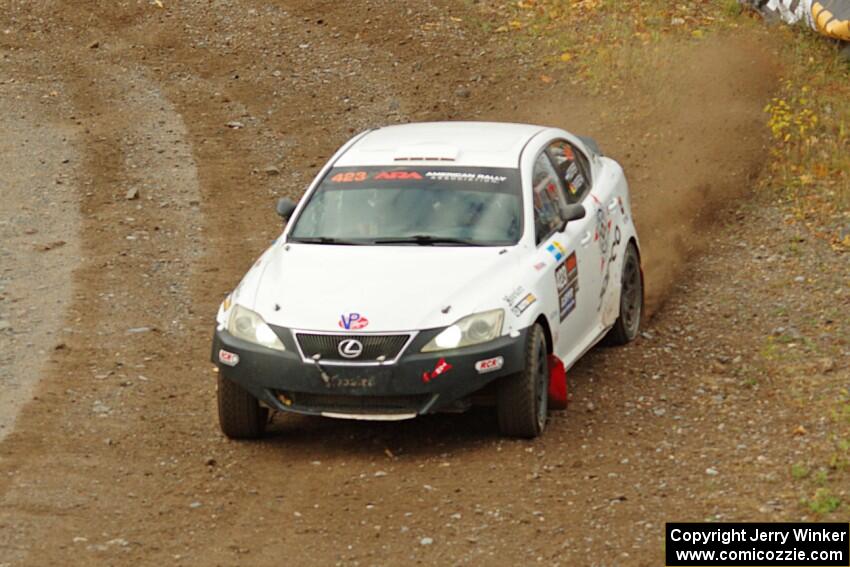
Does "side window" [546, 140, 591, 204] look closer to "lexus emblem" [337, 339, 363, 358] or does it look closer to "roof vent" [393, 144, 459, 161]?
"roof vent" [393, 144, 459, 161]

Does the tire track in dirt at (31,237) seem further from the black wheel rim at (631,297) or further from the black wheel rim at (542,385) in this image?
the black wheel rim at (631,297)

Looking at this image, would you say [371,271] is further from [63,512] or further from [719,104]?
[719,104]

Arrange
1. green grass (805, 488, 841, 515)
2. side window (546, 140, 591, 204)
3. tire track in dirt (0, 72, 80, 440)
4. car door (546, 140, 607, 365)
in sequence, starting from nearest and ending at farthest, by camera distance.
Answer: green grass (805, 488, 841, 515) < car door (546, 140, 607, 365) < side window (546, 140, 591, 204) < tire track in dirt (0, 72, 80, 440)

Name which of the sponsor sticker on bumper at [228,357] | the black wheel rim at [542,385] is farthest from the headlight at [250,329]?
the black wheel rim at [542,385]

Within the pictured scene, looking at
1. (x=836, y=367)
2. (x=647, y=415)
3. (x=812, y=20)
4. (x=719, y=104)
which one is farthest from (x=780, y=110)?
(x=647, y=415)

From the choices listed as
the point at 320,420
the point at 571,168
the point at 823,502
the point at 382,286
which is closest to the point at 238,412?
the point at 320,420

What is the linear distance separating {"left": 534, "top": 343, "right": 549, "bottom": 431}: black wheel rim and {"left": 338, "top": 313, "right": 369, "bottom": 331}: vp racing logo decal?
1.08m

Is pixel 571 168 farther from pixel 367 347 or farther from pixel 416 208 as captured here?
pixel 367 347

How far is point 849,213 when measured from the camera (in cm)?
1476

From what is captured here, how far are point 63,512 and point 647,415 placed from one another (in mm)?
3733

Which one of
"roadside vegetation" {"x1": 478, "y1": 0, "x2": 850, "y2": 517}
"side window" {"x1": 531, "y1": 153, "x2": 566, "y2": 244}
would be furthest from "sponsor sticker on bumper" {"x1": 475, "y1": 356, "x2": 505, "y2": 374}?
"roadside vegetation" {"x1": 478, "y1": 0, "x2": 850, "y2": 517}

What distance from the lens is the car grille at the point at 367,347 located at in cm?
896

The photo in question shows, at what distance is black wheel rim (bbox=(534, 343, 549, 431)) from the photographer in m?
9.40

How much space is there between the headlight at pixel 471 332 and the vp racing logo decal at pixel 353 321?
38 centimetres
